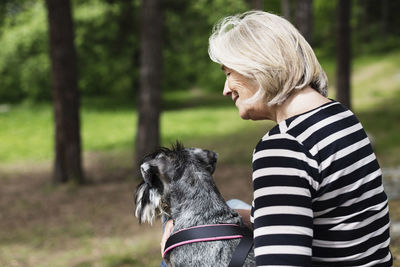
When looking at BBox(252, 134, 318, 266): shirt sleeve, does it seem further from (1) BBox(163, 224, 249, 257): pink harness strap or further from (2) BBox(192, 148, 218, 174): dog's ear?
(2) BBox(192, 148, 218, 174): dog's ear

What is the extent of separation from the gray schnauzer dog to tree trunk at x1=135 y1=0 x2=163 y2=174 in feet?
26.8

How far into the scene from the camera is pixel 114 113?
91.5ft

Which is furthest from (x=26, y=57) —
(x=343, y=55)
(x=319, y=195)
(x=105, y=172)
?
(x=319, y=195)

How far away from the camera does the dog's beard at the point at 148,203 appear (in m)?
2.78

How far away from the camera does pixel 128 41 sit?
2816 cm

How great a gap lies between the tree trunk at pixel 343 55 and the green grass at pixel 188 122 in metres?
1.61

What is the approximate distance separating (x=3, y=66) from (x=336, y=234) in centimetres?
3245

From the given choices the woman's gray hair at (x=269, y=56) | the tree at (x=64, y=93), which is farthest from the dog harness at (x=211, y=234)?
the tree at (x=64, y=93)

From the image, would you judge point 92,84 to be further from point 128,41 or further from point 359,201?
point 359,201

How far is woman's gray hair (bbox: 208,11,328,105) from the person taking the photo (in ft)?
6.61

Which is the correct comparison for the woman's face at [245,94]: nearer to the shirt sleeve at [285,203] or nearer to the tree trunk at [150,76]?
the shirt sleeve at [285,203]

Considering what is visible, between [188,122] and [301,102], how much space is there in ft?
69.2

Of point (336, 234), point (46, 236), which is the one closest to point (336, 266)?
point (336, 234)

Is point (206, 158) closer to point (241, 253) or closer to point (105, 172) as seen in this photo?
point (241, 253)
